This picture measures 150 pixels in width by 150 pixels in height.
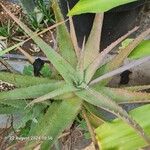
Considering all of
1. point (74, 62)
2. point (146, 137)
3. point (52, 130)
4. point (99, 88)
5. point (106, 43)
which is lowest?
point (146, 137)

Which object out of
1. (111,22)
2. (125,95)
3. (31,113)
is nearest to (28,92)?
(31,113)

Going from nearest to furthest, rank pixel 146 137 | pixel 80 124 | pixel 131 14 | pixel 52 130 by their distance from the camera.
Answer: pixel 146 137
pixel 52 130
pixel 80 124
pixel 131 14

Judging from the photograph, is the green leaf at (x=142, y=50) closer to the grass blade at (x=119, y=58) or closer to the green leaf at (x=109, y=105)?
the grass blade at (x=119, y=58)

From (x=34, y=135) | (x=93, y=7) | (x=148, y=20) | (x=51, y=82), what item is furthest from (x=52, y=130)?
(x=148, y=20)

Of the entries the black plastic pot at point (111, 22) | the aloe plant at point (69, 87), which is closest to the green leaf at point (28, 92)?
the aloe plant at point (69, 87)

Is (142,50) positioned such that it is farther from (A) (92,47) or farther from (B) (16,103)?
(B) (16,103)

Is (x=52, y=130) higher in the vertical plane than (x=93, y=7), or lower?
lower

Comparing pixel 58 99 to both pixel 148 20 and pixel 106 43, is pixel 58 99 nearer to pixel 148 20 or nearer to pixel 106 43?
pixel 106 43
